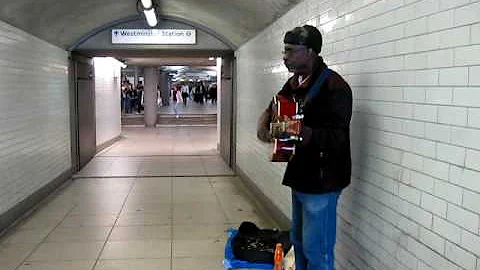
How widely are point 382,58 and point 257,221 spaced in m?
3.37

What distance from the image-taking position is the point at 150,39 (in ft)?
30.3

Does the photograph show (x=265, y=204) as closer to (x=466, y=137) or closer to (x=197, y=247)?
(x=197, y=247)

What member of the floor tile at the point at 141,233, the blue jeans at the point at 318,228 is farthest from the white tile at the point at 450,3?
the floor tile at the point at 141,233

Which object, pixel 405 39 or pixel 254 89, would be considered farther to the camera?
pixel 254 89

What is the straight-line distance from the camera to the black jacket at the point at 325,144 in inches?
108

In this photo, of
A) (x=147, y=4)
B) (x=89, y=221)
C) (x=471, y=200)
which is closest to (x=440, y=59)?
(x=471, y=200)

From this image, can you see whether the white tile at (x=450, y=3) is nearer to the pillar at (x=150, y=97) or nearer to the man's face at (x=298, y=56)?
the man's face at (x=298, y=56)

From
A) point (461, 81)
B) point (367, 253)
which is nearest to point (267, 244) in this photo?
point (367, 253)

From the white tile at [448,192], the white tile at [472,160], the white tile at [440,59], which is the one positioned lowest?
the white tile at [448,192]

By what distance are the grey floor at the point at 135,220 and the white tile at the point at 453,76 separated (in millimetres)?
2658

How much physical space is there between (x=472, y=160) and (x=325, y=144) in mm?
853

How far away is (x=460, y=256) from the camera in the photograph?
210cm

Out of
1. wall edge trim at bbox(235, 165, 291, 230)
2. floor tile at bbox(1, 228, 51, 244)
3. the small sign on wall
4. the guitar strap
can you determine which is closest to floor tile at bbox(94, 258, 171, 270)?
floor tile at bbox(1, 228, 51, 244)

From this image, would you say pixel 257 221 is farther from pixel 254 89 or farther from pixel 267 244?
pixel 254 89
